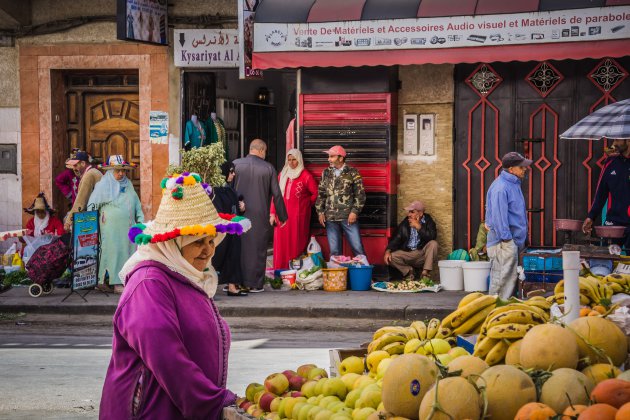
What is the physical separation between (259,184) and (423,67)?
314 cm

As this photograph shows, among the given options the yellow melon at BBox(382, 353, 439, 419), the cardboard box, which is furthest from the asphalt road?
the yellow melon at BBox(382, 353, 439, 419)

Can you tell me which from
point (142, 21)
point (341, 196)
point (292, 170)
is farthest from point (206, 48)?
point (341, 196)

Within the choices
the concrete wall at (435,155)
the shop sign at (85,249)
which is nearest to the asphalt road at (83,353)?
the shop sign at (85,249)

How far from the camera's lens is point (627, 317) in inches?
194

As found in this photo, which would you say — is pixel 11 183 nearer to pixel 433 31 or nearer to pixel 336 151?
pixel 336 151

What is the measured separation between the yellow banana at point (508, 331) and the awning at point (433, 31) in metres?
10.5

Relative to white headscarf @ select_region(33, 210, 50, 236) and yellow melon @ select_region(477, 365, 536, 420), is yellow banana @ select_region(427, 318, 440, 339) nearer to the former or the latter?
yellow melon @ select_region(477, 365, 536, 420)

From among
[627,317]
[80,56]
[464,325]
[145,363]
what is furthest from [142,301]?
[80,56]

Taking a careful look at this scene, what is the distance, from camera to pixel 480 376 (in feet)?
13.6

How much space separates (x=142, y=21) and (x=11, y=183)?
149 inches

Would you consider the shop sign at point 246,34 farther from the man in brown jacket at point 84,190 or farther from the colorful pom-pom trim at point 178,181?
the colorful pom-pom trim at point 178,181

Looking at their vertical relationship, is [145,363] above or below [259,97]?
below

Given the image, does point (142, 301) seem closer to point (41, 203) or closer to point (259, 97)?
point (41, 203)

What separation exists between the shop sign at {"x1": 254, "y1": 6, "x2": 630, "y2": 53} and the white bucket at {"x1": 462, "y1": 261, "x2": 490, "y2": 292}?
3024mm
